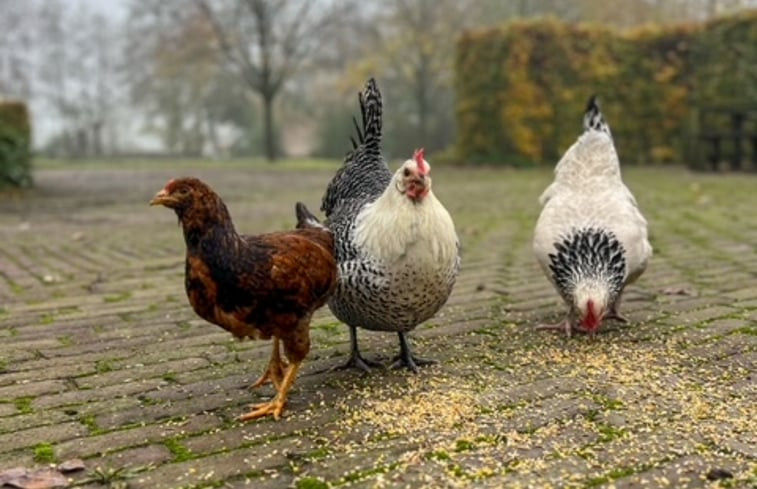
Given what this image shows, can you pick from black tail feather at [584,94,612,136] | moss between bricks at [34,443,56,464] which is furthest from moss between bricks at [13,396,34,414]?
black tail feather at [584,94,612,136]

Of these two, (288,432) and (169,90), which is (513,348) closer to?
(288,432)

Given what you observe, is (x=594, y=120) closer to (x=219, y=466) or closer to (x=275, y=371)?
(x=275, y=371)

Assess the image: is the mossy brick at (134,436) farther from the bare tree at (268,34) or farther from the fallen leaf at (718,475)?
the bare tree at (268,34)

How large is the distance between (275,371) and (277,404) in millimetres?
310

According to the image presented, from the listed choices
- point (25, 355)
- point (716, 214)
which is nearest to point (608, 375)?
point (25, 355)

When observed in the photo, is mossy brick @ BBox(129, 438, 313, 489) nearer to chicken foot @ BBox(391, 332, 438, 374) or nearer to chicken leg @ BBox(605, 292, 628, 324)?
chicken foot @ BBox(391, 332, 438, 374)

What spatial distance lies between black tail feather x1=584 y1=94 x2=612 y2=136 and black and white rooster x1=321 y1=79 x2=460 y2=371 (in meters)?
2.05

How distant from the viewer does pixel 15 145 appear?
14.1 m

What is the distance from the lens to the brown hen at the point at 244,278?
289cm

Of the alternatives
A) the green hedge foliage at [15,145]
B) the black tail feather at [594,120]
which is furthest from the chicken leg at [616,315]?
the green hedge foliage at [15,145]

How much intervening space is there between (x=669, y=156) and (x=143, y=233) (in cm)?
1538

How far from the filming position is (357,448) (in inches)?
105

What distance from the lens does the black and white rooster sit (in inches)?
127

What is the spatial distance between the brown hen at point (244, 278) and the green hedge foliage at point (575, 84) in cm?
1760
